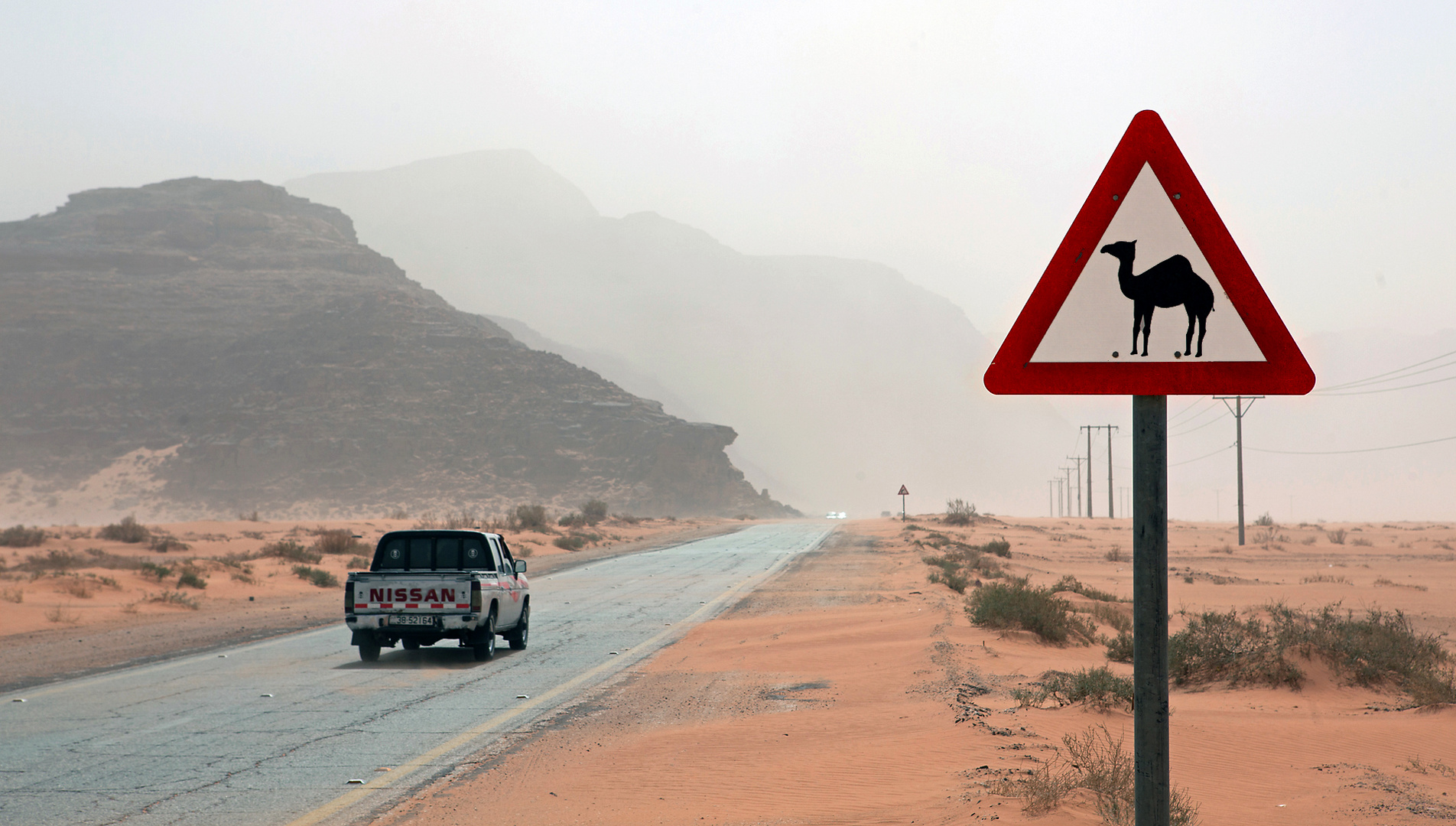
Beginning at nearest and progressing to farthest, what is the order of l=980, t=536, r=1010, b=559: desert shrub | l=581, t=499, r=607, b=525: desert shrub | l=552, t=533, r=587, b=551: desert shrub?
l=980, t=536, r=1010, b=559: desert shrub
l=552, t=533, r=587, b=551: desert shrub
l=581, t=499, r=607, b=525: desert shrub

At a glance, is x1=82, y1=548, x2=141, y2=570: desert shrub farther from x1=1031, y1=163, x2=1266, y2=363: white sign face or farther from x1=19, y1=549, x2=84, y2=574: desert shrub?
x1=1031, y1=163, x2=1266, y2=363: white sign face

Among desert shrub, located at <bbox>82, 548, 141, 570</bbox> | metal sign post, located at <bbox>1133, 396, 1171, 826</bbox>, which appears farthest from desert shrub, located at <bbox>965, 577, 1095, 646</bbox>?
desert shrub, located at <bbox>82, 548, 141, 570</bbox>

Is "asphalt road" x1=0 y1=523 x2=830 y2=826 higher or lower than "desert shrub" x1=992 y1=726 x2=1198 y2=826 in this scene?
lower

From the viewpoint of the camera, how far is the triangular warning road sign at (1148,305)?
10.0 ft

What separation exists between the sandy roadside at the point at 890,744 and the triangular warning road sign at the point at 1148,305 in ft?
10.3

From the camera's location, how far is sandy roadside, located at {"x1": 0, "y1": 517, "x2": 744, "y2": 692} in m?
14.9

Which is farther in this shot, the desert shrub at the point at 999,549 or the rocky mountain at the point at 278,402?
the rocky mountain at the point at 278,402

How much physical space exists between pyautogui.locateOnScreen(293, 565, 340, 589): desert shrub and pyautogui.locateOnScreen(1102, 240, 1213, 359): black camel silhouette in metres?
28.8

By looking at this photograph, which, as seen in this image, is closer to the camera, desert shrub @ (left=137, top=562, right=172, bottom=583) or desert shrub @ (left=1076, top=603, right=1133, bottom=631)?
desert shrub @ (left=1076, top=603, right=1133, bottom=631)

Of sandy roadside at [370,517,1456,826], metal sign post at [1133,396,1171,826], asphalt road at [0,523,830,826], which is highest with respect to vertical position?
metal sign post at [1133,396,1171,826]

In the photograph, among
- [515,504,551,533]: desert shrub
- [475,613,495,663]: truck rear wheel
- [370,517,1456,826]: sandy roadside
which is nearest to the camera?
[370,517,1456,826]: sandy roadside

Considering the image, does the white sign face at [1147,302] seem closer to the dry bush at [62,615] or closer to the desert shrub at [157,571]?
the dry bush at [62,615]

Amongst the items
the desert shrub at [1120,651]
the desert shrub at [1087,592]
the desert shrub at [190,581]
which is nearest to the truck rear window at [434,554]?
the desert shrub at [1120,651]

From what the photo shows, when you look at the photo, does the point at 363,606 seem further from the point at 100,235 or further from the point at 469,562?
the point at 100,235
